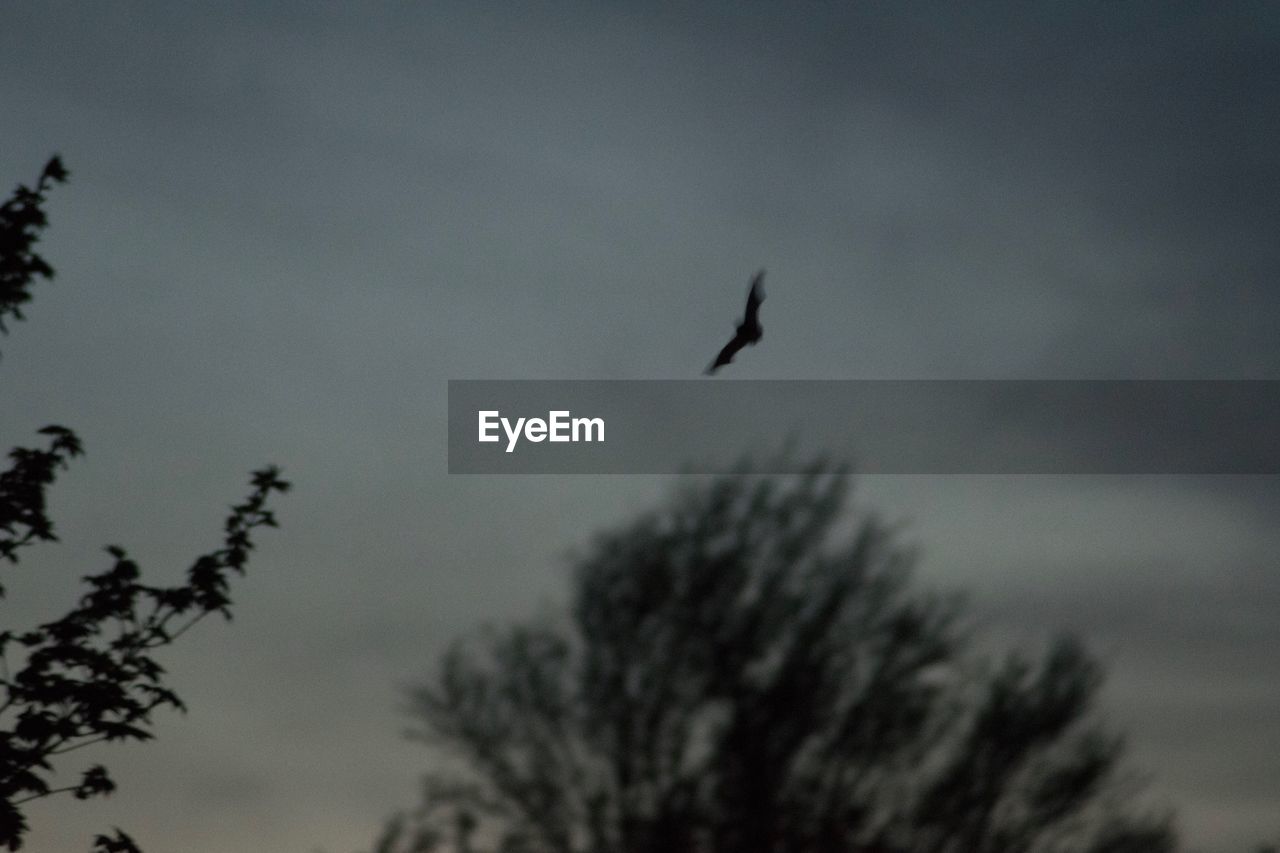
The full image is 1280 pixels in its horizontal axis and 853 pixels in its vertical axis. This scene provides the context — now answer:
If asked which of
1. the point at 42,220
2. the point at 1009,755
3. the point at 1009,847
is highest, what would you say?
the point at 42,220

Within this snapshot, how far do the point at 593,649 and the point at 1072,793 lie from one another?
18.6 feet

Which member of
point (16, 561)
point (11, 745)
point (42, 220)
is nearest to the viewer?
point (11, 745)

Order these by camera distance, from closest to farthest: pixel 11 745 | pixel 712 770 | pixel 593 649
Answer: pixel 11 745 → pixel 712 770 → pixel 593 649

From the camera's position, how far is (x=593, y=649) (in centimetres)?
1574

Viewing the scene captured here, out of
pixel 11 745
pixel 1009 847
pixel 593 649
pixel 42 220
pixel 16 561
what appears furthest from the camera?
pixel 593 649

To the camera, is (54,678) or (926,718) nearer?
(54,678)

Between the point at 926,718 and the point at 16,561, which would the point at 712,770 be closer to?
the point at 926,718

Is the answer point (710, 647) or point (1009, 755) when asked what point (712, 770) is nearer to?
point (710, 647)

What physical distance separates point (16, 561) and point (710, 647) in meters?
8.35

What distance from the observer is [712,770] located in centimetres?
1435

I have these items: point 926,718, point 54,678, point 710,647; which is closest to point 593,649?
point 710,647

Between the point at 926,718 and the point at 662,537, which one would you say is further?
the point at 662,537

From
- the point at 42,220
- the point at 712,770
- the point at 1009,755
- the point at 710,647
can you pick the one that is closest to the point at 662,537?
the point at 710,647

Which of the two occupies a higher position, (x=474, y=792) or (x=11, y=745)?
(x=474, y=792)
